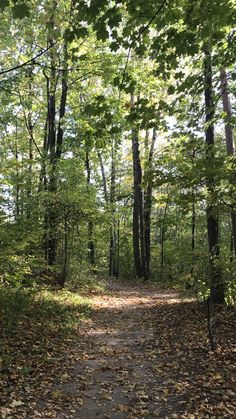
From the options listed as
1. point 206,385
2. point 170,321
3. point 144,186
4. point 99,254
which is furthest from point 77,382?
point 99,254

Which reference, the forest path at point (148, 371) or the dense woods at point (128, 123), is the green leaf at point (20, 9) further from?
the forest path at point (148, 371)

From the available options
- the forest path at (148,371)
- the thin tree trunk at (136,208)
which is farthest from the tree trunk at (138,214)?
the forest path at (148,371)

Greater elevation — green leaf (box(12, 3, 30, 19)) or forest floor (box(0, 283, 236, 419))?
green leaf (box(12, 3, 30, 19))

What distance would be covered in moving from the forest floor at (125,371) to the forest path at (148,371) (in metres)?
0.01

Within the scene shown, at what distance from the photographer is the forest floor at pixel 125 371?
495 centimetres

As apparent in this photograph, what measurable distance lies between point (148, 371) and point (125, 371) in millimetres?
389

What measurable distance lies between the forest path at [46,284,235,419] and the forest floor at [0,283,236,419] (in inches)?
0.5

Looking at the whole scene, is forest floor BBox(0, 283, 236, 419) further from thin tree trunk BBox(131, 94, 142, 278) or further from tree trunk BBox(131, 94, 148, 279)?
thin tree trunk BBox(131, 94, 142, 278)

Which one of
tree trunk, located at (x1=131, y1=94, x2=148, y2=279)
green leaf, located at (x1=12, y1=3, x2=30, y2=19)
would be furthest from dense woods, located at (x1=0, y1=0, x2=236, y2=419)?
tree trunk, located at (x1=131, y1=94, x2=148, y2=279)

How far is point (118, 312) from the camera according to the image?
37.9 ft

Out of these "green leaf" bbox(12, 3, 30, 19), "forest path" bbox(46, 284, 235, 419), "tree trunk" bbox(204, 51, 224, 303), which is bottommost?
"forest path" bbox(46, 284, 235, 419)

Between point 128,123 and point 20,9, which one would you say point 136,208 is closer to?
point 128,123

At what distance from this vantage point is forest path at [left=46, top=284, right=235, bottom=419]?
4957 mm

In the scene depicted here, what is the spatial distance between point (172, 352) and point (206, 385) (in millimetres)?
1717
